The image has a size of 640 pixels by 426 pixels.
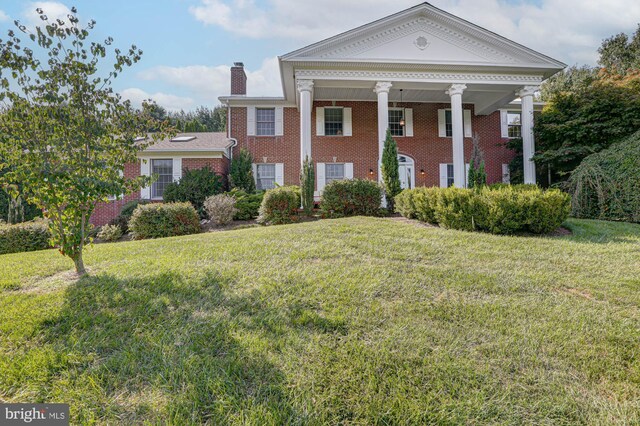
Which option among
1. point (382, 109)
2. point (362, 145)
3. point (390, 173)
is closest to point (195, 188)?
point (390, 173)

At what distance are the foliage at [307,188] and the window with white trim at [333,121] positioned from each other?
545 centimetres

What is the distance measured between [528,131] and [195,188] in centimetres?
1347

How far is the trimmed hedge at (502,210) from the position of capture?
6316 mm

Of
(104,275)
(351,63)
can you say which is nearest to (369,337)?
(104,275)

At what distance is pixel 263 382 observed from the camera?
215 centimetres

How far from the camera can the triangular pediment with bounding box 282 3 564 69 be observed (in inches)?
488

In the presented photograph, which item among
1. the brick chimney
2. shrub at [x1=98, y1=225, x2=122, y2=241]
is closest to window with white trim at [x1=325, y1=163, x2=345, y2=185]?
the brick chimney

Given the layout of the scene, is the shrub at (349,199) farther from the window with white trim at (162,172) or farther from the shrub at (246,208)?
the window with white trim at (162,172)

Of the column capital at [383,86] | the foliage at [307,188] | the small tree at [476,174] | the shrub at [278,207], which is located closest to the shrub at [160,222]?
the shrub at [278,207]

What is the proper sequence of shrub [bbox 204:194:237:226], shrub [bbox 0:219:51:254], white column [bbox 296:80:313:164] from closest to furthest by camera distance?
shrub [bbox 0:219:51:254] → shrub [bbox 204:194:237:226] → white column [bbox 296:80:313:164]

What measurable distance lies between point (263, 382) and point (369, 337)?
0.92m

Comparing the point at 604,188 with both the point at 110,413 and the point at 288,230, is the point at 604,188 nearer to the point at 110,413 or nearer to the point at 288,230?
the point at 288,230

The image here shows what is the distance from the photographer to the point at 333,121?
1565 centimetres

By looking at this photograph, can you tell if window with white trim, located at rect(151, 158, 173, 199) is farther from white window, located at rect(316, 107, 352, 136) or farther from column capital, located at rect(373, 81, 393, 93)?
column capital, located at rect(373, 81, 393, 93)
